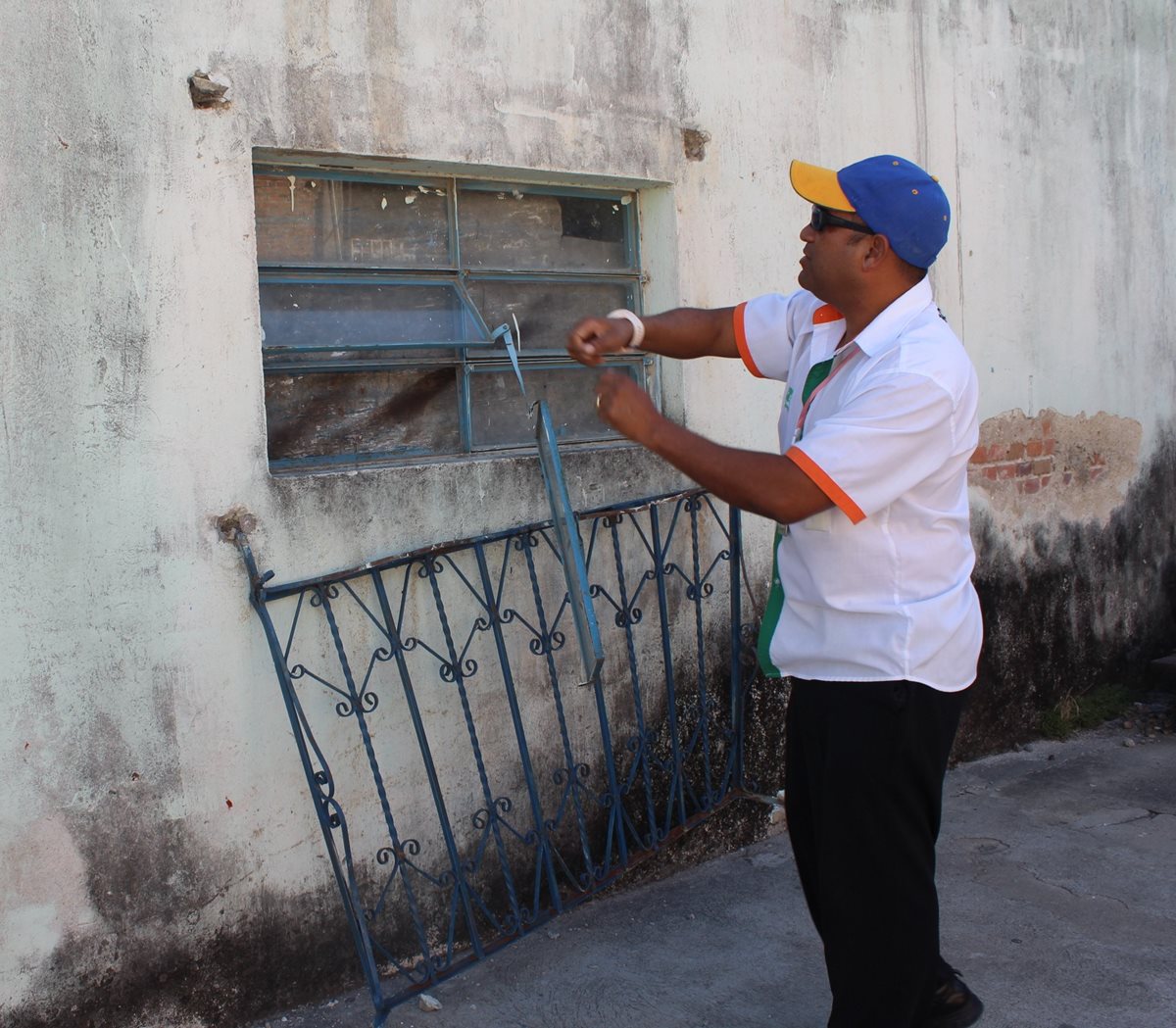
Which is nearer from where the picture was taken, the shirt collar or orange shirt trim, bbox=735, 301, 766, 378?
the shirt collar

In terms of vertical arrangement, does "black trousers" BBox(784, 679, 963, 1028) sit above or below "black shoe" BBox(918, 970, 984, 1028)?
above

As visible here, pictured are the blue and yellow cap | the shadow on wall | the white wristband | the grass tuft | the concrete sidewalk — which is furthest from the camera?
the grass tuft

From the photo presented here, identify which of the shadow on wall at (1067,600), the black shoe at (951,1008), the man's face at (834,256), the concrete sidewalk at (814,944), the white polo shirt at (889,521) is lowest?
the concrete sidewalk at (814,944)

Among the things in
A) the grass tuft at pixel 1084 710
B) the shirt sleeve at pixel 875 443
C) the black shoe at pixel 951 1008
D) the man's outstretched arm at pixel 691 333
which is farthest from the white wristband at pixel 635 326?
the grass tuft at pixel 1084 710

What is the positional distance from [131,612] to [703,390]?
6.63 ft

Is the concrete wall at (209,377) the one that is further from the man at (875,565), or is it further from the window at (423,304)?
the man at (875,565)

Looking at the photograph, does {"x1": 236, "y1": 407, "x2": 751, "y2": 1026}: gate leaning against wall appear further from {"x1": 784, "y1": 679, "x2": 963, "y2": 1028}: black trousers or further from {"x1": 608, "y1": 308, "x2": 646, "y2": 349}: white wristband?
{"x1": 784, "y1": 679, "x2": 963, "y2": 1028}: black trousers

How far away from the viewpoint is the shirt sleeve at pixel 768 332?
10.3 ft

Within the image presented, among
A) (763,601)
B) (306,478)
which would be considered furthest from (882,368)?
(763,601)

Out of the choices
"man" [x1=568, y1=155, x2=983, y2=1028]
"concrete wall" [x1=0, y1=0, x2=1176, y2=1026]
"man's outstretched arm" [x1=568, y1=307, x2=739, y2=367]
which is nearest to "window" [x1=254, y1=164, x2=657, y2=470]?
"concrete wall" [x1=0, y1=0, x2=1176, y2=1026]

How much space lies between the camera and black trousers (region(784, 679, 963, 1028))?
8.57 feet

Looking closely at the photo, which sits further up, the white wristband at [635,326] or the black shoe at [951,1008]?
the white wristband at [635,326]

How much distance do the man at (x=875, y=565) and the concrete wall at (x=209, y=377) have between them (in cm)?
124

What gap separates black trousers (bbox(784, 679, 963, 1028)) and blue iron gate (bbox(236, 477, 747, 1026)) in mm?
767
